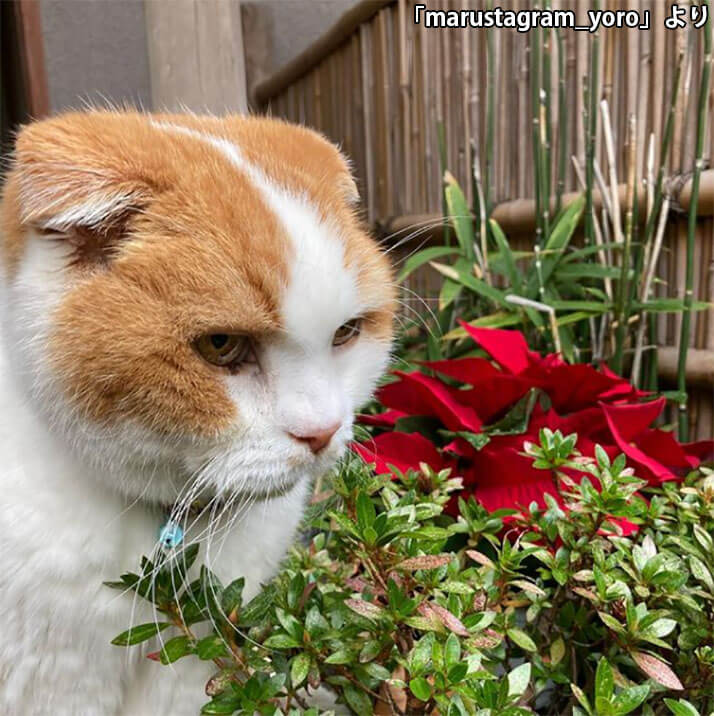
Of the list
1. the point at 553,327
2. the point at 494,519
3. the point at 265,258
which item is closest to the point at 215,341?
the point at 265,258

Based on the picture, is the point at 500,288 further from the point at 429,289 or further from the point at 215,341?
the point at 215,341

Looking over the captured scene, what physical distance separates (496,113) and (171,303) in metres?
1.13

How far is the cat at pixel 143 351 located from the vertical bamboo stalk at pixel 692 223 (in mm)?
663

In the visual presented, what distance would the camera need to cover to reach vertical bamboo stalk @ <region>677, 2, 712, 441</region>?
998mm

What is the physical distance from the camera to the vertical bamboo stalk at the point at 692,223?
998mm

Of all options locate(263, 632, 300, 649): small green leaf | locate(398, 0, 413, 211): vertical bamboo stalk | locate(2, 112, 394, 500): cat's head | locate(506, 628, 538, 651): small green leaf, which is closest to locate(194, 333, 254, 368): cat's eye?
locate(2, 112, 394, 500): cat's head

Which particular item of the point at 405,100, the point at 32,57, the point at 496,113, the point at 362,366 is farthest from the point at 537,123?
the point at 32,57

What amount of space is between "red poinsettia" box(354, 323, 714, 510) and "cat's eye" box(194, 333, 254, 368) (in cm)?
35

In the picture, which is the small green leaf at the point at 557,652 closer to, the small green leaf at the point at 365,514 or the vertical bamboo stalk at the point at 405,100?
the small green leaf at the point at 365,514

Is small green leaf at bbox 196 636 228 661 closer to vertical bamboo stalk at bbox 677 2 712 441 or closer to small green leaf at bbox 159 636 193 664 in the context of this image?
small green leaf at bbox 159 636 193 664

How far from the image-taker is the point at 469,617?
0.53 m

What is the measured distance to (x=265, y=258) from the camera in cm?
49

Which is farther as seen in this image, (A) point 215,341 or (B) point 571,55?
(B) point 571,55

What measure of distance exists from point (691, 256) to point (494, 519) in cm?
62
